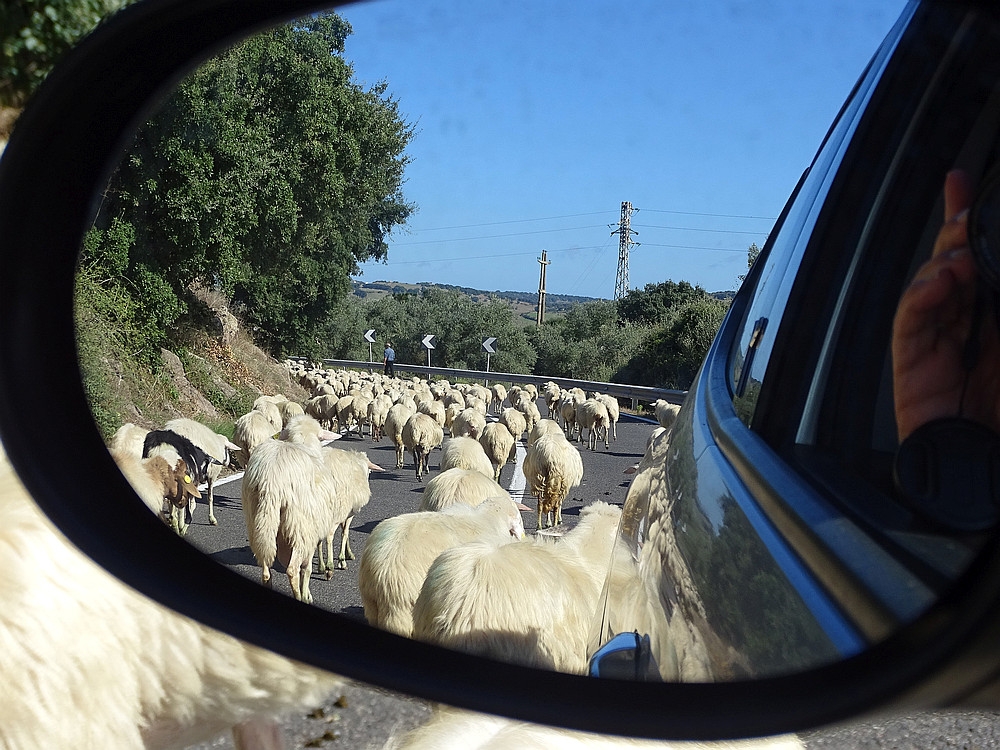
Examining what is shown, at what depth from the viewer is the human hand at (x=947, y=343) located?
0.86 m

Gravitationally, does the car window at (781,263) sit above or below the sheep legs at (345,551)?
above

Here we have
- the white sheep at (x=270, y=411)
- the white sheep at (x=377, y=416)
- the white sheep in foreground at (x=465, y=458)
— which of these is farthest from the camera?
the white sheep at (x=377, y=416)

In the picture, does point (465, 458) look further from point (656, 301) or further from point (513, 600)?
point (656, 301)

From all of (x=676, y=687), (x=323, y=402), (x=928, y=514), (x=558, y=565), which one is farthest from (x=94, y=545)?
(x=323, y=402)

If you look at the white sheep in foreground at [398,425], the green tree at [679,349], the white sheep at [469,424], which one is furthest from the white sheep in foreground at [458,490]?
the white sheep at [469,424]

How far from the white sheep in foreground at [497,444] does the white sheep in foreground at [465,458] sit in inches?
110

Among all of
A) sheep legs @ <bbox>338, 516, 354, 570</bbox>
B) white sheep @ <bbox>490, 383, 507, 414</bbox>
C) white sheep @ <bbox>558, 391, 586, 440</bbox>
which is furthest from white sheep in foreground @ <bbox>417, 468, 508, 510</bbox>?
white sheep @ <bbox>490, 383, 507, 414</bbox>

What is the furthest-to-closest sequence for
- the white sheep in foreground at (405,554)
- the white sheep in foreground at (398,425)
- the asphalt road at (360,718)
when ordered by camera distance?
the white sheep in foreground at (398,425)
the white sheep in foreground at (405,554)
the asphalt road at (360,718)

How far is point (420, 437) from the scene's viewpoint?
13.5 meters

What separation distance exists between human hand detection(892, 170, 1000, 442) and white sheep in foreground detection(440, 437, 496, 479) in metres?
8.78

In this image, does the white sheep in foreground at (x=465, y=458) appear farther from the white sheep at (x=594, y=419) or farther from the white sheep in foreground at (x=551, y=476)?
the white sheep at (x=594, y=419)

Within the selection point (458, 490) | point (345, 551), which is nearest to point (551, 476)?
point (345, 551)

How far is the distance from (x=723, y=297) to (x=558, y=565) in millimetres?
2402

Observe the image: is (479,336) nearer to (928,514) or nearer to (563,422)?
(928,514)
